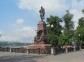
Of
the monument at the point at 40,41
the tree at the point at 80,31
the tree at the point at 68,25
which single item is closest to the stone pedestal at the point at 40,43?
the monument at the point at 40,41

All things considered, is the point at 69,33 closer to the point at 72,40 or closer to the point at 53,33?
the point at 72,40

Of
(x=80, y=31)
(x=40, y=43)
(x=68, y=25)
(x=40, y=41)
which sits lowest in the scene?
(x=40, y=43)

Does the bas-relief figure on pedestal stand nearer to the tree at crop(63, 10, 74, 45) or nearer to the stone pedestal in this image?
the stone pedestal

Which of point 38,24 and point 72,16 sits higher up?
point 72,16

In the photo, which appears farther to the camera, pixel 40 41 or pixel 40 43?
pixel 40 41

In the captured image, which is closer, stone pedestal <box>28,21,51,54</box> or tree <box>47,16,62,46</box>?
stone pedestal <box>28,21,51,54</box>

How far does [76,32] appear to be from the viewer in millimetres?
91812

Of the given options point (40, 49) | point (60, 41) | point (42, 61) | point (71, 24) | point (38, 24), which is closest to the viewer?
point (42, 61)

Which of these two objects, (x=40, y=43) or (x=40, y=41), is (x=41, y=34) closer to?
(x=40, y=41)

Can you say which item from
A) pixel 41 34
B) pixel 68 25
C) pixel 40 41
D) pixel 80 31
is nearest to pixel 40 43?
pixel 40 41

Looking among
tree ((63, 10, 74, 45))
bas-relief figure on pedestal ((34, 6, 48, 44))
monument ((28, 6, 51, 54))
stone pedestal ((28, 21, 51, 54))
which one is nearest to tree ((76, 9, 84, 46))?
tree ((63, 10, 74, 45))

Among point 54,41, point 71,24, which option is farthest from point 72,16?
point 54,41

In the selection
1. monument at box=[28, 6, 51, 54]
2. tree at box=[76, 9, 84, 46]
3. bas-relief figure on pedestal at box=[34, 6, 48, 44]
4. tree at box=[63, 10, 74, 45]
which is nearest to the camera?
monument at box=[28, 6, 51, 54]

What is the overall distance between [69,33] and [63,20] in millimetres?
6109
